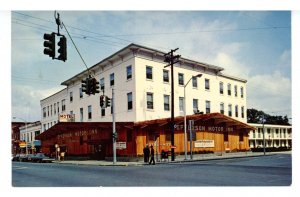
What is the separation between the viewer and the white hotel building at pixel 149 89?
3300 centimetres

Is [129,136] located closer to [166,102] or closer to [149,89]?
[149,89]

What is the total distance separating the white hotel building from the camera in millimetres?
33000

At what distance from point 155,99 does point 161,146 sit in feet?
16.1

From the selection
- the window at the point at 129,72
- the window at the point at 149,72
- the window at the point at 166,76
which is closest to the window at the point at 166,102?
the window at the point at 166,76

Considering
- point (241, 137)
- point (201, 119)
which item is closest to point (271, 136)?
point (241, 137)

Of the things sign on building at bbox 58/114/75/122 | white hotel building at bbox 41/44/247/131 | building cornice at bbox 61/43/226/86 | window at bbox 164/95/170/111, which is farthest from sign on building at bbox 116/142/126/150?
sign on building at bbox 58/114/75/122

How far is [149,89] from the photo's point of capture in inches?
1324

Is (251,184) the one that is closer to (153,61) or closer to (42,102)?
(153,61)

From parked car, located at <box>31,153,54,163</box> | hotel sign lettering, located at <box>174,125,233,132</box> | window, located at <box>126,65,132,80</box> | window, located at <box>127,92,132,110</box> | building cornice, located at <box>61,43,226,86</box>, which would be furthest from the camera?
parked car, located at <box>31,153,54,163</box>

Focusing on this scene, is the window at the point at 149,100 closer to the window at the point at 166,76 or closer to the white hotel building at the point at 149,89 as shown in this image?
the white hotel building at the point at 149,89

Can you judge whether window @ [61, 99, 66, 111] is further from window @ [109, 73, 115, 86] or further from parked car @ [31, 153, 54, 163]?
window @ [109, 73, 115, 86]

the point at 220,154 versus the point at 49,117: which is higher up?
the point at 49,117

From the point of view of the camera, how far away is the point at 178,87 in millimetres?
36438
